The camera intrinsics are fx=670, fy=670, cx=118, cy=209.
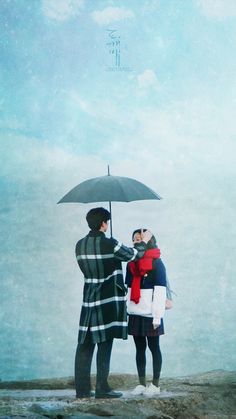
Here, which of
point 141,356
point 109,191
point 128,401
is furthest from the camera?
point 141,356

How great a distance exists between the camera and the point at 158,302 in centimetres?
596

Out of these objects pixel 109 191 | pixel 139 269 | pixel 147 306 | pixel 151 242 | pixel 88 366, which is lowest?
pixel 88 366

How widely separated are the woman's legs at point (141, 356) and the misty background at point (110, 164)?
513 millimetres

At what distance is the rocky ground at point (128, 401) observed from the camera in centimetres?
580

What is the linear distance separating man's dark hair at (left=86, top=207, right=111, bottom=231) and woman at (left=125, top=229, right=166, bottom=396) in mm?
381

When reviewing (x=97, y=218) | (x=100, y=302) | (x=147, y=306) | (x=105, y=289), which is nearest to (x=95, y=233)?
(x=97, y=218)

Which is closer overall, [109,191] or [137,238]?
[109,191]

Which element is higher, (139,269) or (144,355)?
(139,269)

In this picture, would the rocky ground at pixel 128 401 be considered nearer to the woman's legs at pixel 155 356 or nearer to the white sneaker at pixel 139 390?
the white sneaker at pixel 139 390

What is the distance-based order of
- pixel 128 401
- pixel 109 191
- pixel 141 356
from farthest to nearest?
pixel 141 356, pixel 109 191, pixel 128 401

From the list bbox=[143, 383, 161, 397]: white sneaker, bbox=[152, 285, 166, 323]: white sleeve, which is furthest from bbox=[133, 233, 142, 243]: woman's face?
bbox=[143, 383, 161, 397]: white sneaker

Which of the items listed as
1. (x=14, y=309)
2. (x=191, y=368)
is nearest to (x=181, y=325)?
(x=191, y=368)

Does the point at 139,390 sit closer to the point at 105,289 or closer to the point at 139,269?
the point at 105,289

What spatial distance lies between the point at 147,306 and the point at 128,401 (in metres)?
0.84
